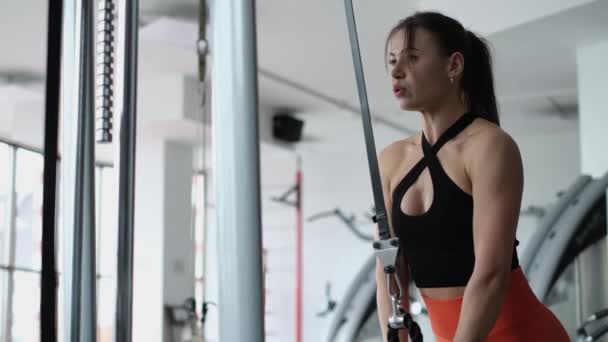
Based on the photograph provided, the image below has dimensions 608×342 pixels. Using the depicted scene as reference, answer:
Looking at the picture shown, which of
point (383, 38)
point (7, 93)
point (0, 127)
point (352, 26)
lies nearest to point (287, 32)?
point (383, 38)

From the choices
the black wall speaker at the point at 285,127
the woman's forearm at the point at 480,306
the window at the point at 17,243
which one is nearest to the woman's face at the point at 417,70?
the woman's forearm at the point at 480,306

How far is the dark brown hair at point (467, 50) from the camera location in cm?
122

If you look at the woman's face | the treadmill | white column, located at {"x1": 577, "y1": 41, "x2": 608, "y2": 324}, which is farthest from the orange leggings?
white column, located at {"x1": 577, "y1": 41, "x2": 608, "y2": 324}

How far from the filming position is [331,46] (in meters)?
6.67

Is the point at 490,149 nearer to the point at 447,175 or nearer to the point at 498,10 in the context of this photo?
the point at 447,175

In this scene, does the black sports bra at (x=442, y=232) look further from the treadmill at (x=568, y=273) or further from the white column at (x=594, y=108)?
the white column at (x=594, y=108)

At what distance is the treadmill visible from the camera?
488 cm

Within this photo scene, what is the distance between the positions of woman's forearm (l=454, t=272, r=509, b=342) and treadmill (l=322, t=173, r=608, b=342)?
3.78 metres

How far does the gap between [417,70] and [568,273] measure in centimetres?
487

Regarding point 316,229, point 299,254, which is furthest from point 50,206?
point 316,229

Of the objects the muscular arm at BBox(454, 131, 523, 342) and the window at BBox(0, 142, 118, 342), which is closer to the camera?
the muscular arm at BBox(454, 131, 523, 342)

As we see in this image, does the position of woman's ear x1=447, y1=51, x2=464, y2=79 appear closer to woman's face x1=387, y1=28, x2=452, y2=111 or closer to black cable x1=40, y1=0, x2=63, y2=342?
woman's face x1=387, y1=28, x2=452, y2=111

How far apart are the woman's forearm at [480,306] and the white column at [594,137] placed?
14.5ft

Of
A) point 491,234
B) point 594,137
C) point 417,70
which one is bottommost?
point 491,234
